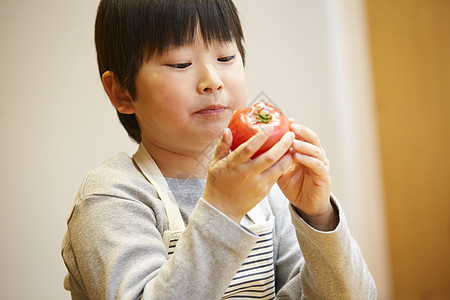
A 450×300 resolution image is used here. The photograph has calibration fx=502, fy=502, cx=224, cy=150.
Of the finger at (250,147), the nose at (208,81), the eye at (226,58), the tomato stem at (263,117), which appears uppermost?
the eye at (226,58)

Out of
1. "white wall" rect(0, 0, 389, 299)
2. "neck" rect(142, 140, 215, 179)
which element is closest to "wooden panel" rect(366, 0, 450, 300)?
"white wall" rect(0, 0, 389, 299)

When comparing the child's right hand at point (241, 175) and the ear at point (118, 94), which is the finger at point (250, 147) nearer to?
the child's right hand at point (241, 175)

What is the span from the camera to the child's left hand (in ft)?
1.91

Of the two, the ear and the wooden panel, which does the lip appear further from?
the wooden panel

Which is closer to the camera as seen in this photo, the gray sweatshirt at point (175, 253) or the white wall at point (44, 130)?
the gray sweatshirt at point (175, 253)

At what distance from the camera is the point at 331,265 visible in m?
0.64

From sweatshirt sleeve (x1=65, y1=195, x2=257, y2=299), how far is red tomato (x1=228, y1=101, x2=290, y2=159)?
9 cm

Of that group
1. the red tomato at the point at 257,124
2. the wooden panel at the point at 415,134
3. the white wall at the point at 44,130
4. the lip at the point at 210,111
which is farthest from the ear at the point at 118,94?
the wooden panel at the point at 415,134

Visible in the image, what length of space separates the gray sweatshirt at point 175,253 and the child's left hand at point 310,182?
0.06ft

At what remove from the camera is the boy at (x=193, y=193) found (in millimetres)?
538

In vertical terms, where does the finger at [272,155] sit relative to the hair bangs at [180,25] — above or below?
below

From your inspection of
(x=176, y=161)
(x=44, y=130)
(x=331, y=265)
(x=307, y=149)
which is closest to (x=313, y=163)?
(x=307, y=149)

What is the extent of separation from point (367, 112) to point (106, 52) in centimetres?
Answer: 97

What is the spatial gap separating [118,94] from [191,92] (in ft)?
0.53
